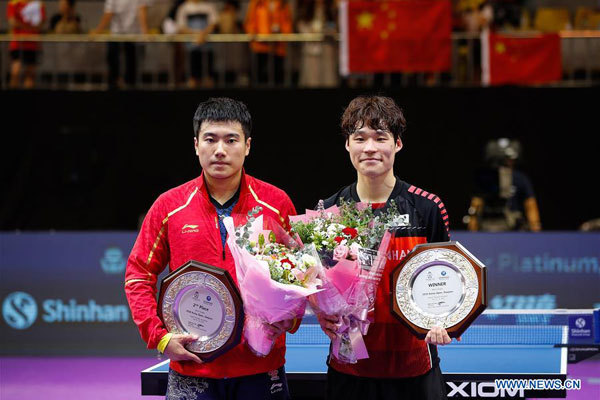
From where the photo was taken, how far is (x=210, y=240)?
3709 mm

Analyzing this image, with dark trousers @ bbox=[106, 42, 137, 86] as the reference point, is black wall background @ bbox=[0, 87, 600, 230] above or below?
below

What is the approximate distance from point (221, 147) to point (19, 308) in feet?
18.1

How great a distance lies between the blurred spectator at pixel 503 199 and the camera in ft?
30.0

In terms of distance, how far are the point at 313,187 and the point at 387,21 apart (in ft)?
7.77

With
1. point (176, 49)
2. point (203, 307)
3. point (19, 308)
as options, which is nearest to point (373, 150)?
point (203, 307)

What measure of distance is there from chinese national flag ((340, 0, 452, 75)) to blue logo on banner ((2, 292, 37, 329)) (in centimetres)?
483

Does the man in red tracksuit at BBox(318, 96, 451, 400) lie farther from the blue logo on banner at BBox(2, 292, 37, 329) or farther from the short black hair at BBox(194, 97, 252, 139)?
the blue logo on banner at BBox(2, 292, 37, 329)

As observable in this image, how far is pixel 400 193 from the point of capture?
3.81m

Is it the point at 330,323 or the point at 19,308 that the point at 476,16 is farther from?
the point at 330,323

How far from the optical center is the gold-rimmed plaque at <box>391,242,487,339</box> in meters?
3.45

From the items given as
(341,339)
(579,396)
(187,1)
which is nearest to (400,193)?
(341,339)

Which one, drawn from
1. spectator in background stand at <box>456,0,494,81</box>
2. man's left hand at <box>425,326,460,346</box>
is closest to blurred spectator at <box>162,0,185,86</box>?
spectator in background stand at <box>456,0,494,81</box>

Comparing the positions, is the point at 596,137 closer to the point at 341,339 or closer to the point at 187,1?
the point at 187,1

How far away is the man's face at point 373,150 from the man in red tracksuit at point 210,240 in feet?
1.43
